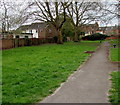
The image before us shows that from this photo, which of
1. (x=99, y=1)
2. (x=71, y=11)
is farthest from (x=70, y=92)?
(x=71, y=11)

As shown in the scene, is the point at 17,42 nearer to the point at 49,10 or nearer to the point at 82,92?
the point at 49,10

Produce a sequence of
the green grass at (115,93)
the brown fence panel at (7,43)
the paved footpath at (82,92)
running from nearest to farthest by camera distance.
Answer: the green grass at (115,93) → the paved footpath at (82,92) → the brown fence panel at (7,43)

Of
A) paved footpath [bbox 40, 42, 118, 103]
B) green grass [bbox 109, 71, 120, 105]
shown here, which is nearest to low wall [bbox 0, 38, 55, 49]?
paved footpath [bbox 40, 42, 118, 103]

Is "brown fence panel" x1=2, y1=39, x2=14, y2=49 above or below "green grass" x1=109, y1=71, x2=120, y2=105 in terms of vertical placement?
above

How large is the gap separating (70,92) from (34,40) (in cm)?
2920

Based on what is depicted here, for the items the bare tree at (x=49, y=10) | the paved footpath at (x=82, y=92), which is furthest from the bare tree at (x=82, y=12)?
the paved footpath at (x=82, y=92)

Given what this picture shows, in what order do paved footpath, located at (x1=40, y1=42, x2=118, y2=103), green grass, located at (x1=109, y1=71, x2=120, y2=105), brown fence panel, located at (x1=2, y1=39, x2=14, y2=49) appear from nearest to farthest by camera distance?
green grass, located at (x1=109, y1=71, x2=120, y2=105) → paved footpath, located at (x1=40, y1=42, x2=118, y2=103) → brown fence panel, located at (x1=2, y1=39, x2=14, y2=49)

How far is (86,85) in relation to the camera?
17.5ft

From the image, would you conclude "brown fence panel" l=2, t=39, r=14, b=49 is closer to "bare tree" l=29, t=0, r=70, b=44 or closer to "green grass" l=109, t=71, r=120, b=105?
"bare tree" l=29, t=0, r=70, b=44

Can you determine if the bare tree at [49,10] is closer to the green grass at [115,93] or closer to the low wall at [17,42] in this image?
the low wall at [17,42]

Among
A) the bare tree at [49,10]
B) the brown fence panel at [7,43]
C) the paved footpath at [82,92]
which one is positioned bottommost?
the paved footpath at [82,92]

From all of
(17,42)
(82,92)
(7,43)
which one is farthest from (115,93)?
(17,42)

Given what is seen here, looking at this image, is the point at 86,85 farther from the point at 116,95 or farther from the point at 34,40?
the point at 34,40

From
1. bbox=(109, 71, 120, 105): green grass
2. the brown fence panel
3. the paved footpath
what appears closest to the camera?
bbox=(109, 71, 120, 105): green grass
